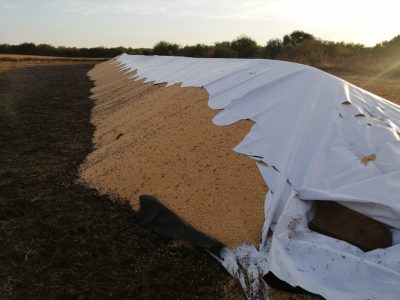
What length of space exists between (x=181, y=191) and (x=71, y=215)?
3.33 ft

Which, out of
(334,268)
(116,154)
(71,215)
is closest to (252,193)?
(334,268)

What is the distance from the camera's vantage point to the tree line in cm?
1819

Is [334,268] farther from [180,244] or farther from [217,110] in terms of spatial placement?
[217,110]

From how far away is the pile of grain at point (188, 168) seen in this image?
10.8 ft

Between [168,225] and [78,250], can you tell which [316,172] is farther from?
[78,250]

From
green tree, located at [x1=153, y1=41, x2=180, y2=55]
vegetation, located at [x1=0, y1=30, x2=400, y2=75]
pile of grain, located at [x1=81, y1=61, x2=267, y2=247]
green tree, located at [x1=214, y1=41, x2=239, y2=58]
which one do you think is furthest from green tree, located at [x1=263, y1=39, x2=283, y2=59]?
pile of grain, located at [x1=81, y1=61, x2=267, y2=247]

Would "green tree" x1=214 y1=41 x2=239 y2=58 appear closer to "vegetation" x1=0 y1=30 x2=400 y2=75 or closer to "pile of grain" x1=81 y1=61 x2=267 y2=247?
"vegetation" x1=0 y1=30 x2=400 y2=75

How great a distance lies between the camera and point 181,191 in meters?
3.70

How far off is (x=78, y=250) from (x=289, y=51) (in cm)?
2047

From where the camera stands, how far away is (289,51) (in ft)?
71.4

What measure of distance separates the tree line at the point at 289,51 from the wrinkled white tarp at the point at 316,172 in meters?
13.4

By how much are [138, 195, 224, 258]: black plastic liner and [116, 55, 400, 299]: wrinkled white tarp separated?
0.55 ft

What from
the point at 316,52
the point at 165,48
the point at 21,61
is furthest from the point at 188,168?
the point at 165,48

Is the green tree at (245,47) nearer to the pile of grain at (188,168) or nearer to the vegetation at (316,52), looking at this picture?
the vegetation at (316,52)
